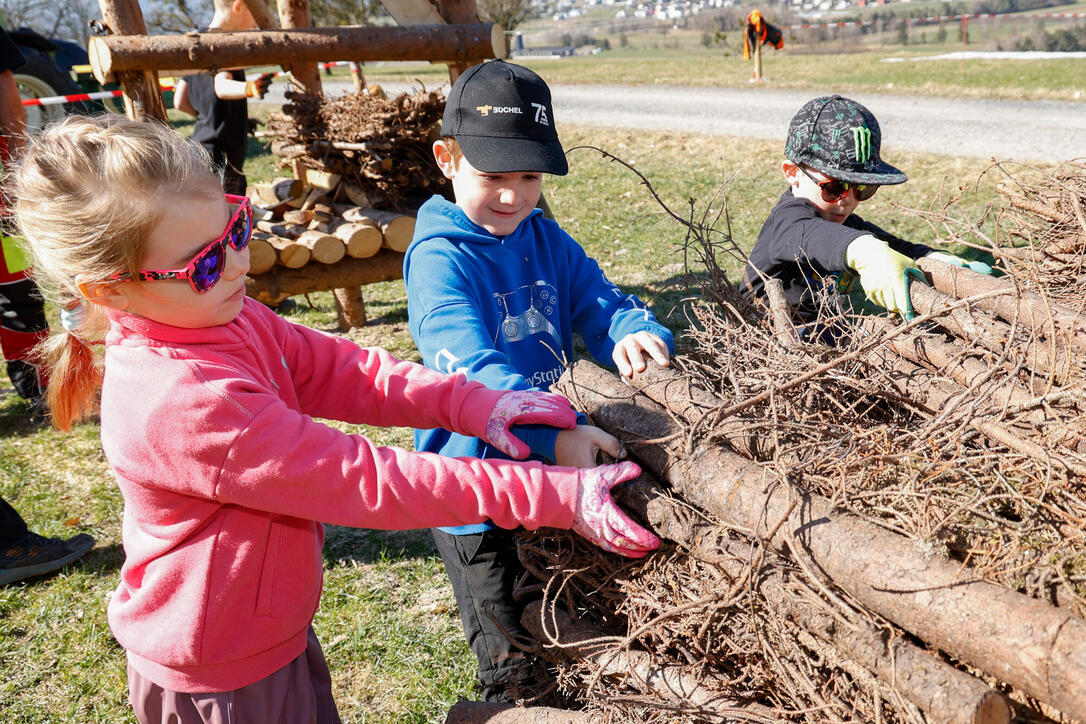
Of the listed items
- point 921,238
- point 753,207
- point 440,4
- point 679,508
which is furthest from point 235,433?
point 753,207

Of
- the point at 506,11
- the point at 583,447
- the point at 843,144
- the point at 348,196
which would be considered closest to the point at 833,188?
the point at 843,144

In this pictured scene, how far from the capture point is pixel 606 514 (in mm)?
1618

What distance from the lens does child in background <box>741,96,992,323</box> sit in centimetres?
276

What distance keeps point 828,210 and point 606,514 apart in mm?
2031

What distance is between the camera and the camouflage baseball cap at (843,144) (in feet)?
9.77

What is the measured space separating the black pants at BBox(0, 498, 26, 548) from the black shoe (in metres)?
0.02

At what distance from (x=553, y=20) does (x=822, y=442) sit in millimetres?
101298

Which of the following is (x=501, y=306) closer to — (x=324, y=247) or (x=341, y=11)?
(x=324, y=247)

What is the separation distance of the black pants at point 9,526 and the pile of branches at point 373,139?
295 cm

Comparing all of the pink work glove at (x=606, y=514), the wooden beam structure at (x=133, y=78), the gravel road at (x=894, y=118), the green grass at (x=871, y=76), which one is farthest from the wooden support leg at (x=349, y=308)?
the green grass at (x=871, y=76)

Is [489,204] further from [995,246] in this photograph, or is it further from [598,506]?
[995,246]

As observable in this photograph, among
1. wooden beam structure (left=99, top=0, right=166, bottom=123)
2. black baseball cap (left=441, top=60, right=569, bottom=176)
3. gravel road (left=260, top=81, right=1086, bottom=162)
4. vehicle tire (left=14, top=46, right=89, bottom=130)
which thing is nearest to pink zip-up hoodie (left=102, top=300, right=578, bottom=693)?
black baseball cap (left=441, top=60, right=569, bottom=176)

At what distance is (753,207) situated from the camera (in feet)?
27.1

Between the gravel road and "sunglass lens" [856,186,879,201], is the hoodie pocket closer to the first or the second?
"sunglass lens" [856,186,879,201]
